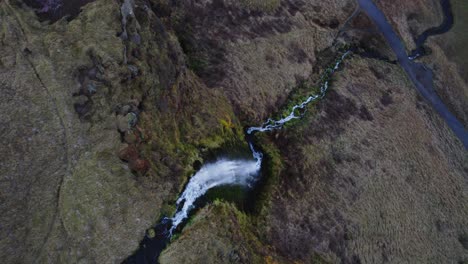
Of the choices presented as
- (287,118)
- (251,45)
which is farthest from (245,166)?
(251,45)

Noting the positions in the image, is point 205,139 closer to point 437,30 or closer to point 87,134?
point 87,134

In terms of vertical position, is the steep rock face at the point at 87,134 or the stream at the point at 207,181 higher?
the steep rock face at the point at 87,134

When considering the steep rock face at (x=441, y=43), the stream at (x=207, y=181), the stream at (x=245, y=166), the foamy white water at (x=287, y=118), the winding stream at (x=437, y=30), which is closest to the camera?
the stream at (x=207, y=181)

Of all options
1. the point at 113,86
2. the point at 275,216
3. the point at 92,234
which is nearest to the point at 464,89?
the point at 275,216

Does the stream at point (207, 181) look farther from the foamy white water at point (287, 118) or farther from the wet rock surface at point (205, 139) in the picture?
the wet rock surface at point (205, 139)

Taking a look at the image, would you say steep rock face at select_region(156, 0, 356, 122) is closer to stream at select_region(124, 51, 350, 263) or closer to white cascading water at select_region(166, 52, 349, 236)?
stream at select_region(124, 51, 350, 263)

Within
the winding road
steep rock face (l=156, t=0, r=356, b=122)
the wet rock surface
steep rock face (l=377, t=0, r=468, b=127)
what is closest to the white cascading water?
the wet rock surface

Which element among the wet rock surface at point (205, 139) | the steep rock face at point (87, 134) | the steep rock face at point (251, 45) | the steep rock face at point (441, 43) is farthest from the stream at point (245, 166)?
the steep rock face at point (251, 45)
